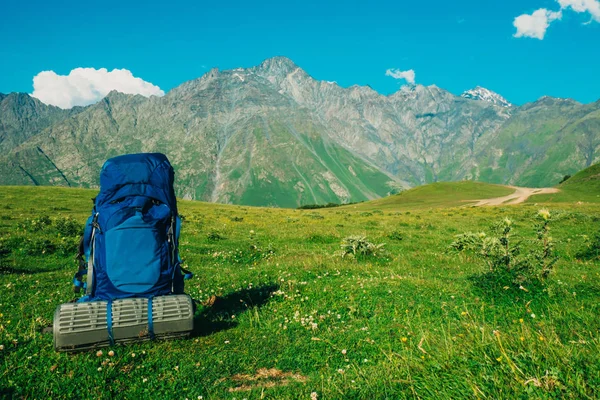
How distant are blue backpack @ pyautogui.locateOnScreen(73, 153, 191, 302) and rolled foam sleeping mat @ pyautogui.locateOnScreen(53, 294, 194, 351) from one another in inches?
20.2

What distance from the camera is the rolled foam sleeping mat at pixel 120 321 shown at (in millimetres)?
6148

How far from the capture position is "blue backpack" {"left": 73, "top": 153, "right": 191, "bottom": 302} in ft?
23.3

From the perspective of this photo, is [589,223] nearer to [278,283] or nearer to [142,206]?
[278,283]

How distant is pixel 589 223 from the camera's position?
2883 cm

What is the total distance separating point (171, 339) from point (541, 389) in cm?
603

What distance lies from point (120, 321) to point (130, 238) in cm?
157

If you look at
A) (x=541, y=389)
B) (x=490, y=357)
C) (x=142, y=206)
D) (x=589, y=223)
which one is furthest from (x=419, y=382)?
(x=589, y=223)

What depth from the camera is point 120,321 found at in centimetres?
645

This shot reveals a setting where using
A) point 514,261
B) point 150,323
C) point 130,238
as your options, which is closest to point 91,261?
point 130,238

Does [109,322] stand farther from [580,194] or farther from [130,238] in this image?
[580,194]

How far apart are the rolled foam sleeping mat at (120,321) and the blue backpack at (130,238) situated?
51 cm

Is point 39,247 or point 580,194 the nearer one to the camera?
Result: point 39,247

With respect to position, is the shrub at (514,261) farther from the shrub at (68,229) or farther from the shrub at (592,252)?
the shrub at (68,229)

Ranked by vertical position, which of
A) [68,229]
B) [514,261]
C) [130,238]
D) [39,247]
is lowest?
[39,247]
